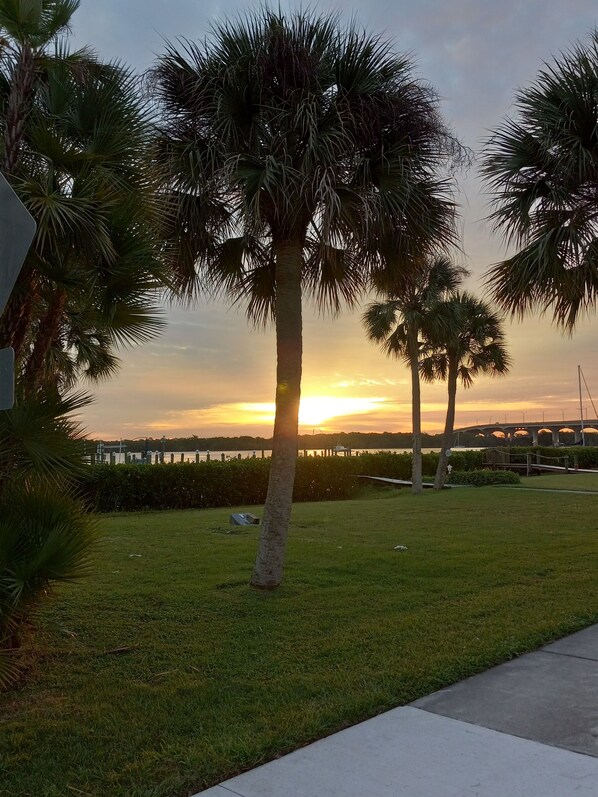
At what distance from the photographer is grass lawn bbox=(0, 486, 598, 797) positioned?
324cm

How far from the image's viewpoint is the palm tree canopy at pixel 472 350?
23.0m

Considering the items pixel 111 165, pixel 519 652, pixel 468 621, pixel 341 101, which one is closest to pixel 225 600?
pixel 468 621

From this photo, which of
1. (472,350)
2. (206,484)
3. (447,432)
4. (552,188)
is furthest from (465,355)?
(552,188)

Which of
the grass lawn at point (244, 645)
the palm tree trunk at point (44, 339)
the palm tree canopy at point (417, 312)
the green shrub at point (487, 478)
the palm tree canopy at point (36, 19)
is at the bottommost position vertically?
the grass lawn at point (244, 645)

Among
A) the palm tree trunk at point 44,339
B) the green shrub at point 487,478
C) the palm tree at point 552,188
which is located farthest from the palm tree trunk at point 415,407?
the palm tree trunk at point 44,339

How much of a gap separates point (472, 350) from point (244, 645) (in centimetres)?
2000

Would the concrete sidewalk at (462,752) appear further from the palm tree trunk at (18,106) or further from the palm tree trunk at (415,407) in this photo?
the palm tree trunk at (415,407)

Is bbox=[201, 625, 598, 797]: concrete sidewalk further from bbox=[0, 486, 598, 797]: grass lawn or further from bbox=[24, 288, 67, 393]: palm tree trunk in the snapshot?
bbox=[24, 288, 67, 393]: palm tree trunk

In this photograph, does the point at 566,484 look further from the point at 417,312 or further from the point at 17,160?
the point at 17,160

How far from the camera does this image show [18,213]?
262 centimetres

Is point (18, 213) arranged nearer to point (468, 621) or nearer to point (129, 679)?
point (129, 679)

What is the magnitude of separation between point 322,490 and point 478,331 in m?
8.12

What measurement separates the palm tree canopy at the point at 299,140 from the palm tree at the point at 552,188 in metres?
2.73

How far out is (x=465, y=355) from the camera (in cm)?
2338
